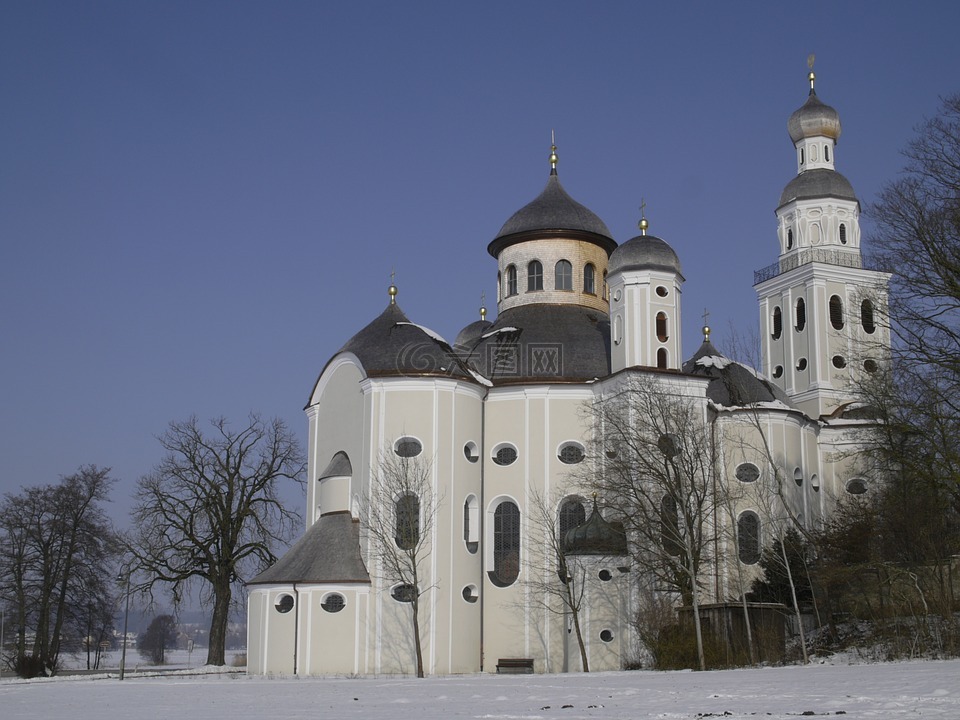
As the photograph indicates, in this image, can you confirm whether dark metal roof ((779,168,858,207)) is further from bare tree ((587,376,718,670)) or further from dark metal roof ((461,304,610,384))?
bare tree ((587,376,718,670))

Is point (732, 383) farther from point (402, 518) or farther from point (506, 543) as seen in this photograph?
point (402, 518)

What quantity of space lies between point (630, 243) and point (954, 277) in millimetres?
19377

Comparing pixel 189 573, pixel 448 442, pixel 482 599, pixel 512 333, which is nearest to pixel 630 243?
pixel 512 333

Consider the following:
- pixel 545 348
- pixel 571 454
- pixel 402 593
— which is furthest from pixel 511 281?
pixel 402 593

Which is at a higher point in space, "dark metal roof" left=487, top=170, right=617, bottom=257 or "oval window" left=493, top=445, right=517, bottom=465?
"dark metal roof" left=487, top=170, right=617, bottom=257

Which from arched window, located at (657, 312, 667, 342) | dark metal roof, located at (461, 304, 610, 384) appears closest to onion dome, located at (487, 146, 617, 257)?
dark metal roof, located at (461, 304, 610, 384)

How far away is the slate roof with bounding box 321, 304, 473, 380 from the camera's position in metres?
40.6

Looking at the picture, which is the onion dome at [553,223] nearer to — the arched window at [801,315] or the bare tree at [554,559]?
the arched window at [801,315]

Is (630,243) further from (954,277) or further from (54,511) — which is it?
(54,511)

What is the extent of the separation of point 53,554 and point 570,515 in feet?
77.9

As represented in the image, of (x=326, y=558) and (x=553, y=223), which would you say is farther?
(x=553, y=223)

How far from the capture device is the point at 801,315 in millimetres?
52594

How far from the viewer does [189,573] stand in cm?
4878

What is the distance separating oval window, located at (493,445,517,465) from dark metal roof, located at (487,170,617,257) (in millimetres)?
10515
